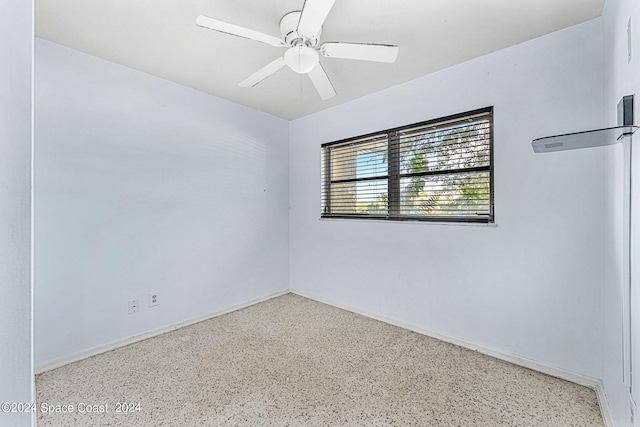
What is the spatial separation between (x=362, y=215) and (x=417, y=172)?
2.45 feet

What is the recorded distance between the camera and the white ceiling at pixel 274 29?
5.42ft

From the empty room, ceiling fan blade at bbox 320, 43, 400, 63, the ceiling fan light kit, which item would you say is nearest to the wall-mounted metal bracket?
the empty room

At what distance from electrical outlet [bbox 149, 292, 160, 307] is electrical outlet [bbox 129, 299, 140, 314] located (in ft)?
0.33

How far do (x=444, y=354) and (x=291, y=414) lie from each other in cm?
126

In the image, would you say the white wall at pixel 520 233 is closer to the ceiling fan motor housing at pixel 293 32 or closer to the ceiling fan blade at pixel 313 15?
the ceiling fan motor housing at pixel 293 32

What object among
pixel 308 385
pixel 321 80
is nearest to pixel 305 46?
pixel 321 80

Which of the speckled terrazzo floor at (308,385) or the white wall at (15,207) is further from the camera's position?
the speckled terrazzo floor at (308,385)

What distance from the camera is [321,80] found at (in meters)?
1.93

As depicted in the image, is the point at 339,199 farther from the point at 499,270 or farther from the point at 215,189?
the point at 499,270

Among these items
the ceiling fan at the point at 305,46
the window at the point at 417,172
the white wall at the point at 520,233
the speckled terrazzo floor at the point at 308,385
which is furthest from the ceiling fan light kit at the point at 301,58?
the speckled terrazzo floor at the point at 308,385

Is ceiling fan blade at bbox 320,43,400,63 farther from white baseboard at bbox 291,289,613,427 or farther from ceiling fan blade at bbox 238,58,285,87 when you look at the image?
white baseboard at bbox 291,289,613,427

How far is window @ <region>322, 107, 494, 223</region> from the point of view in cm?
229

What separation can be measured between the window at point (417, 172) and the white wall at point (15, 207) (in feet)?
8.10

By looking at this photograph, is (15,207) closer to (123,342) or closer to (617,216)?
(123,342)
